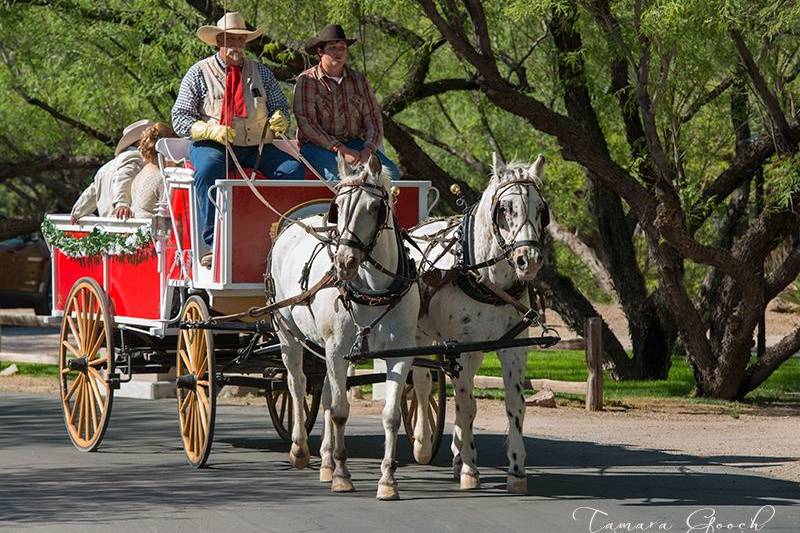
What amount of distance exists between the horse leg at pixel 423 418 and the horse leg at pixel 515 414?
4.07 ft

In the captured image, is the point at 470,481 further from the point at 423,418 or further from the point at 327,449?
the point at 423,418

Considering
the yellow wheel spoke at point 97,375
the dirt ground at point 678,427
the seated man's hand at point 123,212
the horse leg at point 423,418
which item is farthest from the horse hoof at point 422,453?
the seated man's hand at point 123,212

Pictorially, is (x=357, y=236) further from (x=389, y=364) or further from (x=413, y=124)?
(x=413, y=124)

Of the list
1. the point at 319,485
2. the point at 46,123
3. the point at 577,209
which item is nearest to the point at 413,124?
the point at 577,209

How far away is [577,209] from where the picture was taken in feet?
75.1

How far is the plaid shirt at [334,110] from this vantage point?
463 inches

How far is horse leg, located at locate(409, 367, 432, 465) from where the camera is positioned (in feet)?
38.0

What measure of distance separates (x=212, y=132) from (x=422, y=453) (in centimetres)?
302

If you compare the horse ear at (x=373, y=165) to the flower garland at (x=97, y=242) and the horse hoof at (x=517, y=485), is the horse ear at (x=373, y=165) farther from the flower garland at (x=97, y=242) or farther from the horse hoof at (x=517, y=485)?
the flower garland at (x=97, y=242)

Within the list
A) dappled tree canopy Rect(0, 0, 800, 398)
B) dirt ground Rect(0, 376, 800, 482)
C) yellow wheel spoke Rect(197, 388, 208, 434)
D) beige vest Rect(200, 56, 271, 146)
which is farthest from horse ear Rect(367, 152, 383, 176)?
dappled tree canopy Rect(0, 0, 800, 398)

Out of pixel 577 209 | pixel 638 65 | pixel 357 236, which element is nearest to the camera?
pixel 357 236

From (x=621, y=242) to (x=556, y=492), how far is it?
33.7ft

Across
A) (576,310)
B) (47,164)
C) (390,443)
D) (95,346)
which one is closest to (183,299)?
(95,346)

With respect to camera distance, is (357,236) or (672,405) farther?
(672,405)
